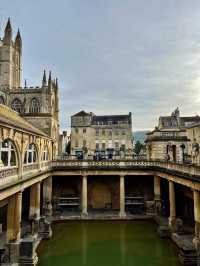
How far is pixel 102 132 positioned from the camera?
68.2 meters

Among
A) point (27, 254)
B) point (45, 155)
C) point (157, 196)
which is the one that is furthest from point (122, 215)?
point (27, 254)

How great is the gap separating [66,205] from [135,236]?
1128 centimetres

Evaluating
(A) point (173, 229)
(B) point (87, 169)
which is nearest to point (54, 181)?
(B) point (87, 169)

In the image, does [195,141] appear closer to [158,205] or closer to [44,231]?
[158,205]

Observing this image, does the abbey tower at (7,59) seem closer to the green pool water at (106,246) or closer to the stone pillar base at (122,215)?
the stone pillar base at (122,215)

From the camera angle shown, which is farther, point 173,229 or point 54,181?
point 54,181

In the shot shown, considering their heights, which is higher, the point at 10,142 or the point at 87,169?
the point at 10,142

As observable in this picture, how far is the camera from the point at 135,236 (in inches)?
807

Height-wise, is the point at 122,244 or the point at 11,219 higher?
the point at 11,219

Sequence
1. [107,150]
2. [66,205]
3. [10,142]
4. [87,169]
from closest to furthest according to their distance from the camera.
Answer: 1. [10,142]
2. [87,169]
3. [66,205]
4. [107,150]

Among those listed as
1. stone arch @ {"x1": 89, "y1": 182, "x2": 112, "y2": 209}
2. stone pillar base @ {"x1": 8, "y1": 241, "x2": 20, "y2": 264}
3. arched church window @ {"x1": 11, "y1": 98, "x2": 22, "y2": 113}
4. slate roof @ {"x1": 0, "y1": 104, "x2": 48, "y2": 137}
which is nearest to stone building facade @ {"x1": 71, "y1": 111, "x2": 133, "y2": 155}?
arched church window @ {"x1": 11, "y1": 98, "x2": 22, "y2": 113}

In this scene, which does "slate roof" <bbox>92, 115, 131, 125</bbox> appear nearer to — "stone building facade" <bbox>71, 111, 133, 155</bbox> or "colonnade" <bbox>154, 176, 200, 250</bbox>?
"stone building facade" <bbox>71, 111, 133, 155</bbox>

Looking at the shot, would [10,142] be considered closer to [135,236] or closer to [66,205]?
[135,236]

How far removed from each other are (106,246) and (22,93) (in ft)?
135
